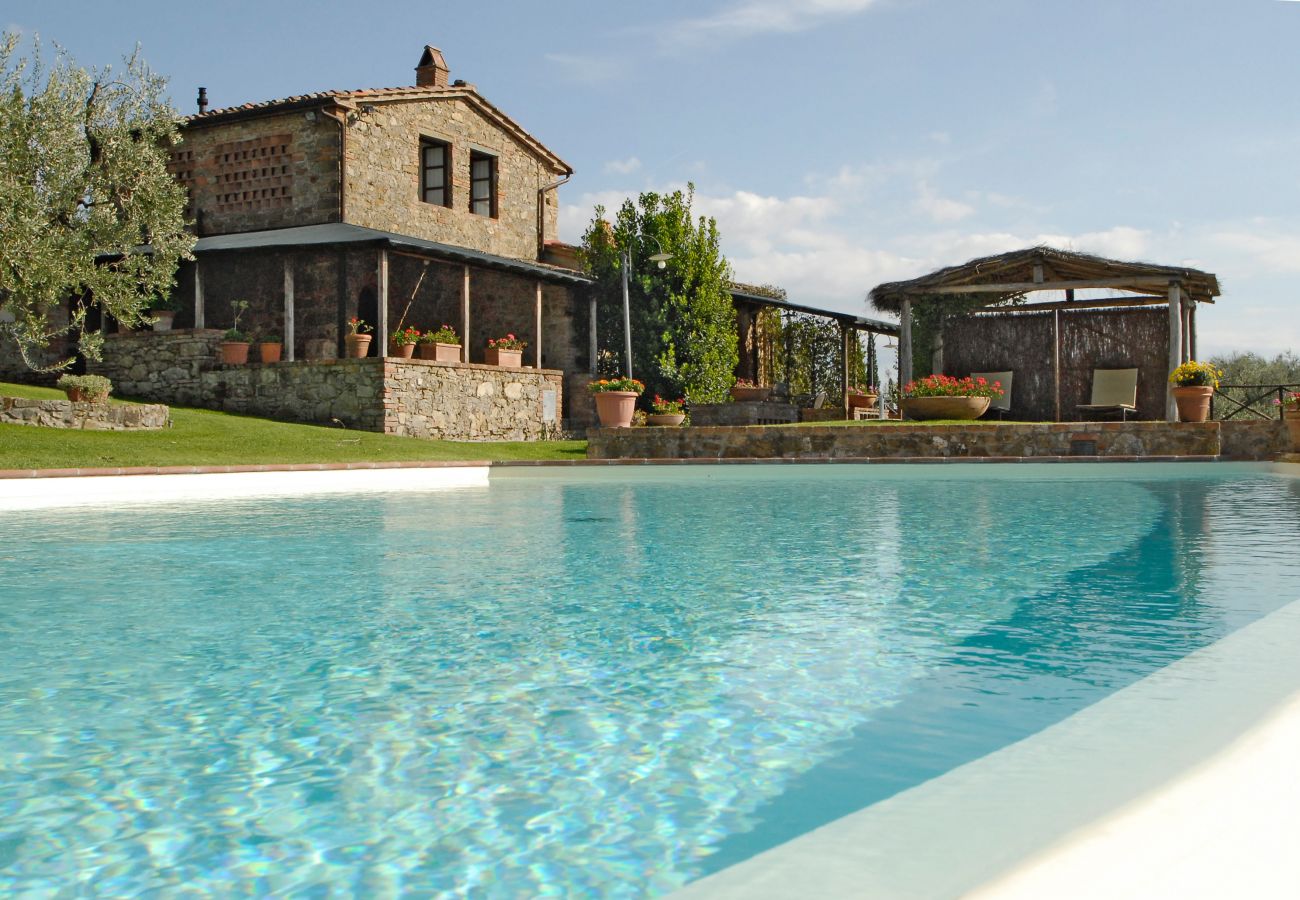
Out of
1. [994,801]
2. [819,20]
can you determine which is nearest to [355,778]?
[994,801]

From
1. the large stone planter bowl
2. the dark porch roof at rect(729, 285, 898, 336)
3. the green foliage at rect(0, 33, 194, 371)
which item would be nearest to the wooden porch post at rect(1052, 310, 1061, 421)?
the large stone planter bowl

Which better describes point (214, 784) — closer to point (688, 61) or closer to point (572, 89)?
point (688, 61)

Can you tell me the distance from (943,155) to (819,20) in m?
3.18

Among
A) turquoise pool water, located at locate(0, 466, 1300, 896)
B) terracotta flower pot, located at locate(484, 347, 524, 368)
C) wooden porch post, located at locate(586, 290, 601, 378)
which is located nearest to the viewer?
turquoise pool water, located at locate(0, 466, 1300, 896)

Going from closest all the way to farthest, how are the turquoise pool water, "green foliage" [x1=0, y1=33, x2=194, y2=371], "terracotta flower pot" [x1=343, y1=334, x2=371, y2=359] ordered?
the turquoise pool water, "green foliage" [x1=0, y1=33, x2=194, y2=371], "terracotta flower pot" [x1=343, y1=334, x2=371, y2=359]

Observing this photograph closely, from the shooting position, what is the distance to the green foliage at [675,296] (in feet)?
81.3

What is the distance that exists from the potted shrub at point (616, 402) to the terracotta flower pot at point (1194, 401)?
9.39 m

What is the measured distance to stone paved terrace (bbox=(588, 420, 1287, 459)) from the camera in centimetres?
1627

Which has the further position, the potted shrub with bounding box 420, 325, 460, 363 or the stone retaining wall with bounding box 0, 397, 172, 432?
the potted shrub with bounding box 420, 325, 460, 363

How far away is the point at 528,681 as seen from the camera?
3.87 metres

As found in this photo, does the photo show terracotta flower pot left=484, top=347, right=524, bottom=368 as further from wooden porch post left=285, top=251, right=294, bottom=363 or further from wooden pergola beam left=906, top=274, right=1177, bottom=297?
wooden pergola beam left=906, top=274, right=1177, bottom=297

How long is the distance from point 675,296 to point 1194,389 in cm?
1173

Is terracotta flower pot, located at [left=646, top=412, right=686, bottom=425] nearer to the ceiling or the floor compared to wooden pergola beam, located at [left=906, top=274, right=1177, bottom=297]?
nearer to the floor

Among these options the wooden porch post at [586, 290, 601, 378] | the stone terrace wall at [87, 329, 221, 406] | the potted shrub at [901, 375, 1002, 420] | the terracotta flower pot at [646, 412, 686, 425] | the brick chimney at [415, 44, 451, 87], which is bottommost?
the terracotta flower pot at [646, 412, 686, 425]
